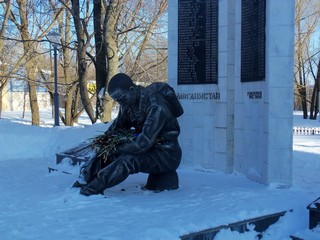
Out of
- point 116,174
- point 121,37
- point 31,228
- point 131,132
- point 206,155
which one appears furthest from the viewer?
point 121,37

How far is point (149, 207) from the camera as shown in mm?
5891

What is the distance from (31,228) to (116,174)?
1.57 metres

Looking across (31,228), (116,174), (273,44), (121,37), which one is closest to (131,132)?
(116,174)

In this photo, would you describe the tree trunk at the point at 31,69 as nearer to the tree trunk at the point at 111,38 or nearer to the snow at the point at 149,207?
the tree trunk at the point at 111,38

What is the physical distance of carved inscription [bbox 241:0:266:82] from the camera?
7701 mm

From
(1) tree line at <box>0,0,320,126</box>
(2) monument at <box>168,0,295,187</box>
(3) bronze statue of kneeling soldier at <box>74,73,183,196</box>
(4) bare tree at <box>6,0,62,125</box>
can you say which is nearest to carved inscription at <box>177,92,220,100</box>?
(2) monument at <box>168,0,295,187</box>

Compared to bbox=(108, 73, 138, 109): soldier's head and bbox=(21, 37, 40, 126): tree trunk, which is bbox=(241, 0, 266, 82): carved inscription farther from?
bbox=(21, 37, 40, 126): tree trunk

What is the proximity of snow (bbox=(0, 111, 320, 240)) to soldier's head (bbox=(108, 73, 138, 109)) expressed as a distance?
1355 mm

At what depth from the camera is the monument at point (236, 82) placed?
→ 7.43 meters

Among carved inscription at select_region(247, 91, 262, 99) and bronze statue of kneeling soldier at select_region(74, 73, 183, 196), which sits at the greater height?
carved inscription at select_region(247, 91, 262, 99)

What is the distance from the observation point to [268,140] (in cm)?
746

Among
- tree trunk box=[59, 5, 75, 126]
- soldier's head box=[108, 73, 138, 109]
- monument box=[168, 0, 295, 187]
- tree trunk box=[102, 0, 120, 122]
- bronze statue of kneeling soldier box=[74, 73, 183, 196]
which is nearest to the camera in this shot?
bronze statue of kneeling soldier box=[74, 73, 183, 196]

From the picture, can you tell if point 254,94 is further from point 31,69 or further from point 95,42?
point 31,69

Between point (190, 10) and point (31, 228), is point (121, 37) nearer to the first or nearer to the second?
point (190, 10)
